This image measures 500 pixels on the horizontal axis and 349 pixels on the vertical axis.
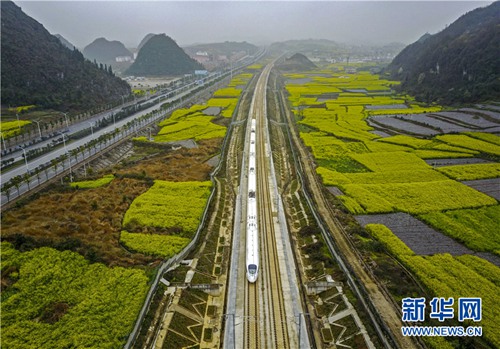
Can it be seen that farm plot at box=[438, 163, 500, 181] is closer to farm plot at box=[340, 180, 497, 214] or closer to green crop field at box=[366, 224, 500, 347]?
farm plot at box=[340, 180, 497, 214]

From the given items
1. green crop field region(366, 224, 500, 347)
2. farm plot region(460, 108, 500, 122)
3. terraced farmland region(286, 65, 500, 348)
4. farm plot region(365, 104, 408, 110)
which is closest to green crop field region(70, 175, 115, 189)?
terraced farmland region(286, 65, 500, 348)

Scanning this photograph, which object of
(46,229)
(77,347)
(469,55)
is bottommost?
(77,347)

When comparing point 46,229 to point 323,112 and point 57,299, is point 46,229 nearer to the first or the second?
point 57,299

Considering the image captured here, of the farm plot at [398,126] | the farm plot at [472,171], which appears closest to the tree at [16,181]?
the farm plot at [472,171]

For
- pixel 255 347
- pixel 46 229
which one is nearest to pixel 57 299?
pixel 46 229

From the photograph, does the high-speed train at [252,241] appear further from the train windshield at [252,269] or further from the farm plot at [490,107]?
the farm plot at [490,107]

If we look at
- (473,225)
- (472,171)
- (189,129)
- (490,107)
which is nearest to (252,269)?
(473,225)
